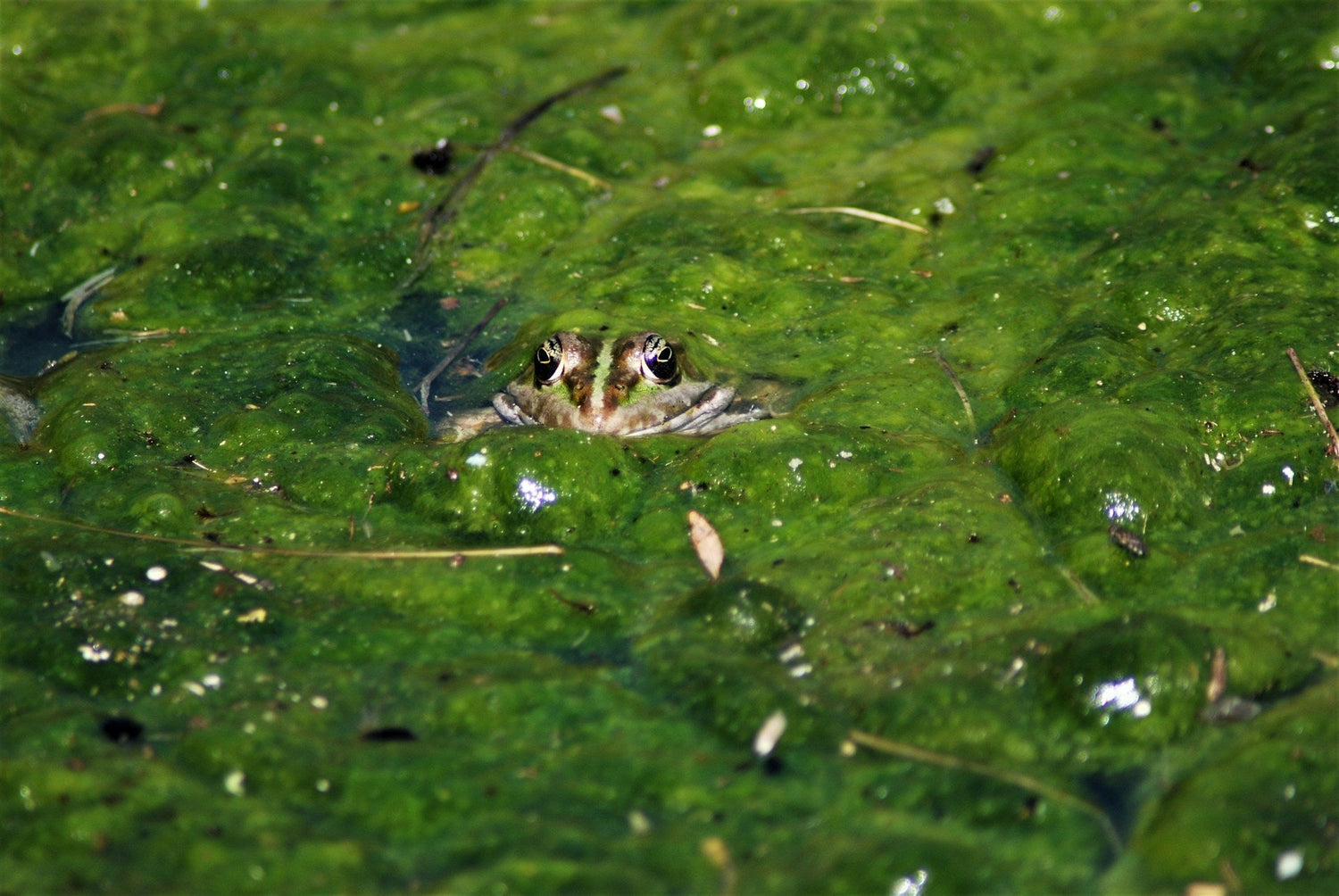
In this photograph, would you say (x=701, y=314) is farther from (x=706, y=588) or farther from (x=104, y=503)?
(x=104, y=503)

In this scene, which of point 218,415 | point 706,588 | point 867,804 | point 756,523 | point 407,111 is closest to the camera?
point 867,804

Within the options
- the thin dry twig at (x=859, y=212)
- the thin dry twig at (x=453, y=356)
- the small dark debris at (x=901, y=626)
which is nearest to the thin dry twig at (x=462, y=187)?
the thin dry twig at (x=453, y=356)

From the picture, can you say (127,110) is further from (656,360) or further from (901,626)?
(901,626)

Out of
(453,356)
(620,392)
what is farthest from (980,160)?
(453,356)

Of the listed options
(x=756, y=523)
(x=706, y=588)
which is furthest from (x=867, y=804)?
(x=756, y=523)

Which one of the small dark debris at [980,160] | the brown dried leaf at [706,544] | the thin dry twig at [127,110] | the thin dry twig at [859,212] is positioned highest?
the small dark debris at [980,160]

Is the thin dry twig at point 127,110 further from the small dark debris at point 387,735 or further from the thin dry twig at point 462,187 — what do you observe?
the small dark debris at point 387,735

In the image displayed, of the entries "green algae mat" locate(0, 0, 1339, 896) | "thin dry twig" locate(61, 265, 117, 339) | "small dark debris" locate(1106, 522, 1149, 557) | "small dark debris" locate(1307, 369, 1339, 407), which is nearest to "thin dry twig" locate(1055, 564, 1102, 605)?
"green algae mat" locate(0, 0, 1339, 896)
